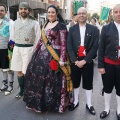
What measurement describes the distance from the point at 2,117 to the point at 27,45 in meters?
1.34

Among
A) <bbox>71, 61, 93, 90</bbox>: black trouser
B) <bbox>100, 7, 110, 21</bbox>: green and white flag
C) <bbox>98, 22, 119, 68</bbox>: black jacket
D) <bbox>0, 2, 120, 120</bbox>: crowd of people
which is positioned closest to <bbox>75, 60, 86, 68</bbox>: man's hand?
<bbox>0, 2, 120, 120</bbox>: crowd of people

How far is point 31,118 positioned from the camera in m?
3.51

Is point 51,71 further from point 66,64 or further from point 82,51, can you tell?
point 82,51

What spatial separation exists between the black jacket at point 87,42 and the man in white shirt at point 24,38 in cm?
76

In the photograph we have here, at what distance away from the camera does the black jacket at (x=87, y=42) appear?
345 centimetres

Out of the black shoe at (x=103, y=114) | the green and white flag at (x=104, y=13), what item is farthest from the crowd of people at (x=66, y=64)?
the green and white flag at (x=104, y=13)

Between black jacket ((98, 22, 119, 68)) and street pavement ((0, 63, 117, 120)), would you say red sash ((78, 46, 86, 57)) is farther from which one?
street pavement ((0, 63, 117, 120))

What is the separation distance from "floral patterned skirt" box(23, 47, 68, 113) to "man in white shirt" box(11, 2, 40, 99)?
0.41 metres

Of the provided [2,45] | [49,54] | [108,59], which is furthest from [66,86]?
[2,45]

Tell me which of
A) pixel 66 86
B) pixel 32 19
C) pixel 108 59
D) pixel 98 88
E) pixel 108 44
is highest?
pixel 32 19

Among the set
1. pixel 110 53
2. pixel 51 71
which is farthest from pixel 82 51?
pixel 51 71

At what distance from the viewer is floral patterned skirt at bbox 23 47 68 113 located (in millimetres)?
3496

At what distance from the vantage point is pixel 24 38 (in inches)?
154

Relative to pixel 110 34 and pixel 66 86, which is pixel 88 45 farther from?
pixel 66 86
